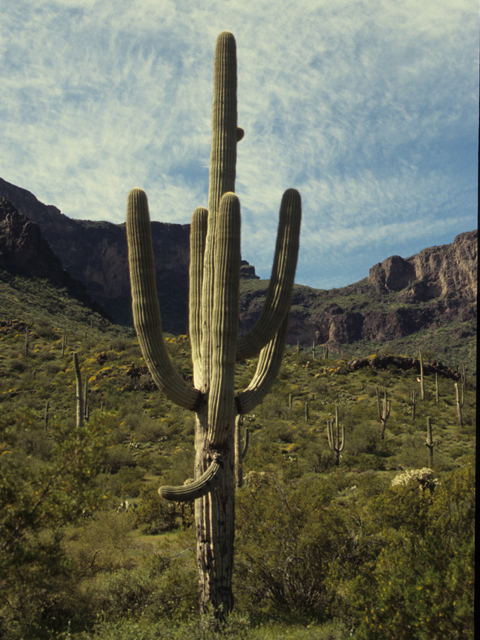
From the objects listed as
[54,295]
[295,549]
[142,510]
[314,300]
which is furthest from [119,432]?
[314,300]

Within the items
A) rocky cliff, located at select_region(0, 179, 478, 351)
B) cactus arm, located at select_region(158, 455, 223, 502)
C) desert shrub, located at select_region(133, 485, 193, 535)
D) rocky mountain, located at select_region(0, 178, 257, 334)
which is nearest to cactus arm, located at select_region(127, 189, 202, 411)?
cactus arm, located at select_region(158, 455, 223, 502)

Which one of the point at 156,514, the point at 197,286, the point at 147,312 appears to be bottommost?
the point at 156,514

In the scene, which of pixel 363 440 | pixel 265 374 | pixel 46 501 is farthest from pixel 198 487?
pixel 363 440

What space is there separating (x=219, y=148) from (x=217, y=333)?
3.07 m

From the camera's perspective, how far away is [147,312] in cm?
680

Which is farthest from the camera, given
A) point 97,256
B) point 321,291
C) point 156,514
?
point 321,291

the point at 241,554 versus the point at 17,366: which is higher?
the point at 17,366

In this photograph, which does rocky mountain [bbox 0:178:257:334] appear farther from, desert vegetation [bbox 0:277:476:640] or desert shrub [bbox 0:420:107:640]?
desert shrub [bbox 0:420:107:640]

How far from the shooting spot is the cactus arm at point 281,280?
7207 mm

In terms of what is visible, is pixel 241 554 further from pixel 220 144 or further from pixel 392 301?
pixel 392 301

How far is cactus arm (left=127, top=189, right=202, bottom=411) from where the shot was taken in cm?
673

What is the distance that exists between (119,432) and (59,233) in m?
94.3

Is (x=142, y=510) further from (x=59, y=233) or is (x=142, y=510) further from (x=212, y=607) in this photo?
(x=59, y=233)

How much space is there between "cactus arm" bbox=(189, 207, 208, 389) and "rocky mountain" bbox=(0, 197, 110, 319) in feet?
177
